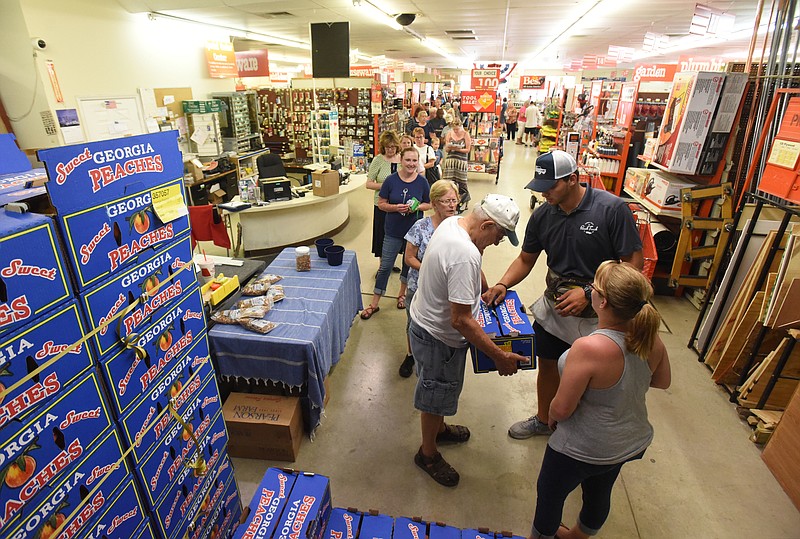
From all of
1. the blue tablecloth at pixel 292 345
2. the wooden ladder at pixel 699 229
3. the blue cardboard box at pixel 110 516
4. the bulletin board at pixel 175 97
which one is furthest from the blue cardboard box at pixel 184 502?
the bulletin board at pixel 175 97

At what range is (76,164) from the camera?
1149mm

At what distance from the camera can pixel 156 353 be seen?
4.90 ft

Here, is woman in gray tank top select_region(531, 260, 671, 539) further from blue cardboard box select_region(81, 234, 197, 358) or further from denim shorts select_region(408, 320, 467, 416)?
blue cardboard box select_region(81, 234, 197, 358)

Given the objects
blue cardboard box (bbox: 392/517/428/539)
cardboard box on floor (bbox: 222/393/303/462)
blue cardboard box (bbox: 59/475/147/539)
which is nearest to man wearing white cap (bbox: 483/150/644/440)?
blue cardboard box (bbox: 392/517/428/539)

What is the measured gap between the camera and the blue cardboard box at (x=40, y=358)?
38.6 inches

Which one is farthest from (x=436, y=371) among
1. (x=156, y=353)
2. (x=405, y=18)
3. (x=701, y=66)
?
(x=405, y=18)

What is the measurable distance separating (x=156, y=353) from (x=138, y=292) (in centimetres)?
25

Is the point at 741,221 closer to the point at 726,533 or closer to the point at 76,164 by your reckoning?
the point at 726,533

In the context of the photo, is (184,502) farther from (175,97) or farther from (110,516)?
(175,97)

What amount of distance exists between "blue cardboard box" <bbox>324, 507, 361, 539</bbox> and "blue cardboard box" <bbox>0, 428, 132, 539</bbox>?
0.95m

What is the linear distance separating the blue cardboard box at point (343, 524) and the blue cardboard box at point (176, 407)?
753 mm

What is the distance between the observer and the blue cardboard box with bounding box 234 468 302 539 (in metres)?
1.73

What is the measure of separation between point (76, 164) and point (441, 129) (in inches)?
438

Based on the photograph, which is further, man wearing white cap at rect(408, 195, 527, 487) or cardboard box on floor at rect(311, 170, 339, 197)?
cardboard box on floor at rect(311, 170, 339, 197)
